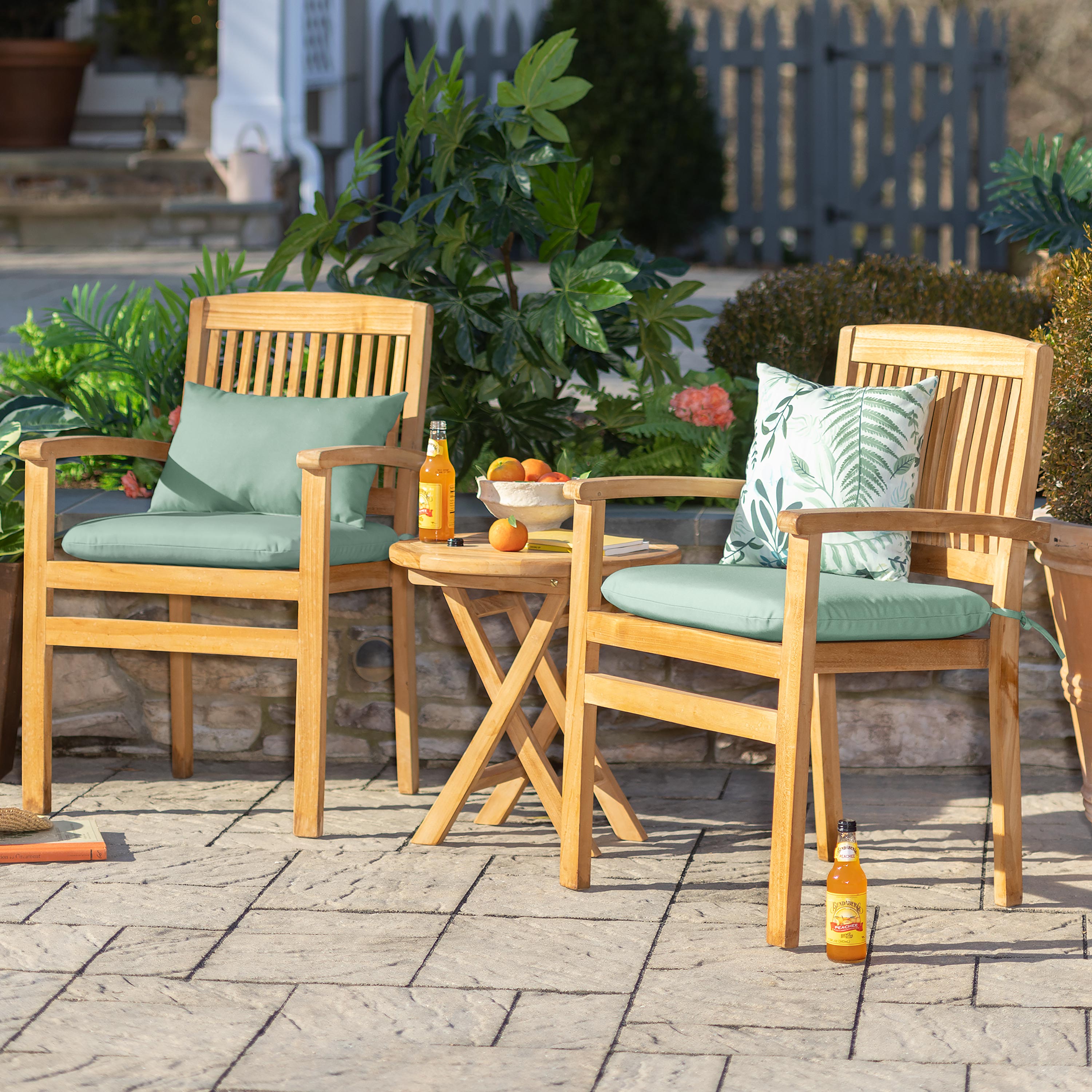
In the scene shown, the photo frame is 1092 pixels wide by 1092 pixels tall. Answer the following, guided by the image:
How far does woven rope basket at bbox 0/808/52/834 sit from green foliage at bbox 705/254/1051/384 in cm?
217

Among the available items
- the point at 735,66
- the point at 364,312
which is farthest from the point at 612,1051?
the point at 735,66

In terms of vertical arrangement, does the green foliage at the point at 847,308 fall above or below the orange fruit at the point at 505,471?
Answer: above

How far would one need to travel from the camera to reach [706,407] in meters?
3.94

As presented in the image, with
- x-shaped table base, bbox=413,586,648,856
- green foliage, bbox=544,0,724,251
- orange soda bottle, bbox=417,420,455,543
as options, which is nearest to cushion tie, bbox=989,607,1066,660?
x-shaped table base, bbox=413,586,648,856

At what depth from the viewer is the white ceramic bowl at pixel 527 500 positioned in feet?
10.6

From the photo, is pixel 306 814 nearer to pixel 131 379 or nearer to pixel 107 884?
pixel 107 884

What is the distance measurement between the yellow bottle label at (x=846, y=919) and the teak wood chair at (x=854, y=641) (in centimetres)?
8

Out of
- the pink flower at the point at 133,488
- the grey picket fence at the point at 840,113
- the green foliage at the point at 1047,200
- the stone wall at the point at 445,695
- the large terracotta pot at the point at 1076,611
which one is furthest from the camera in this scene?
the grey picket fence at the point at 840,113

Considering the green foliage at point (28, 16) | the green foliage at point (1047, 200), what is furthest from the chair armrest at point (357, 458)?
the green foliage at point (28, 16)

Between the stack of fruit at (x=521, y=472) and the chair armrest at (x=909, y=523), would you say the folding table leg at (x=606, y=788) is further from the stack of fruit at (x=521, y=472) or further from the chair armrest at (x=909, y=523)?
the chair armrest at (x=909, y=523)

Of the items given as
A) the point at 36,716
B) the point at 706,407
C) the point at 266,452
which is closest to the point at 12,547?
the point at 36,716

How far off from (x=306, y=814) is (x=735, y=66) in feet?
25.4

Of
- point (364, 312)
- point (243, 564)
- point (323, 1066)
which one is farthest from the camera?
point (364, 312)

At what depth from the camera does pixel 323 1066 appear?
2318 mm
